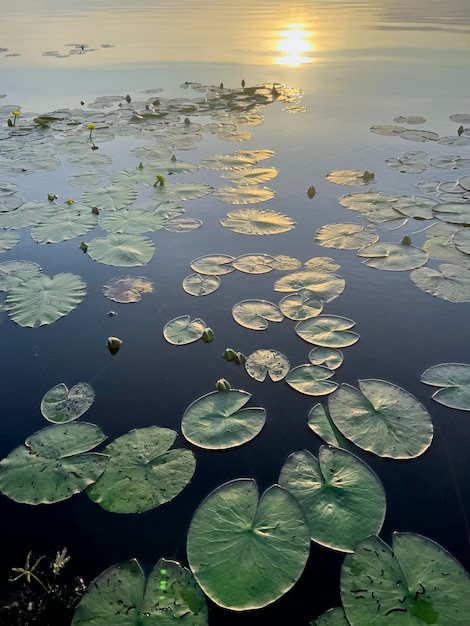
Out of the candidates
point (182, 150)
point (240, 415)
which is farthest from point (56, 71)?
point (240, 415)

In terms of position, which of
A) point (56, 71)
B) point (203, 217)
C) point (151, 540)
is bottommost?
point (151, 540)

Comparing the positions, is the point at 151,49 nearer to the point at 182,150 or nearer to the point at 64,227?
the point at 182,150

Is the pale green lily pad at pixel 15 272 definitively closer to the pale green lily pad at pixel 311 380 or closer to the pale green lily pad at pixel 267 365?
the pale green lily pad at pixel 267 365

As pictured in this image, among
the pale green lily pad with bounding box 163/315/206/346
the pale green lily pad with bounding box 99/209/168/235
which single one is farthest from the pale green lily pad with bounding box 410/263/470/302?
the pale green lily pad with bounding box 99/209/168/235

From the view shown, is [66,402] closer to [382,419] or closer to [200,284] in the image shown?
[200,284]

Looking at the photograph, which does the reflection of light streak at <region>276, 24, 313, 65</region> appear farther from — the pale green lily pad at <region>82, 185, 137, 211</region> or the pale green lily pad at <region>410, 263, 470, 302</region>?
the pale green lily pad at <region>410, 263, 470, 302</region>

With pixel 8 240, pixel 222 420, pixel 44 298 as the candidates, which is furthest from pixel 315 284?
pixel 8 240
